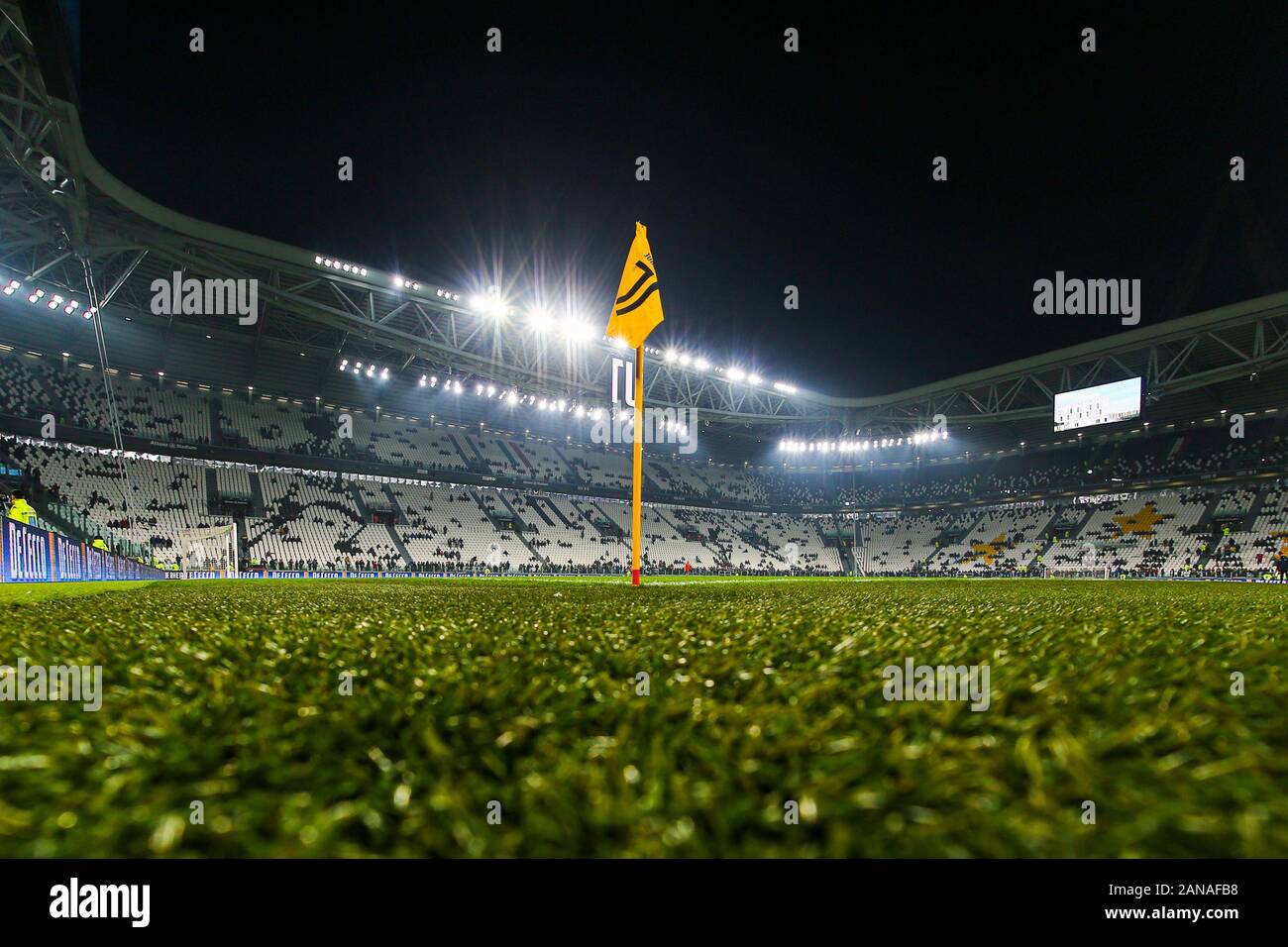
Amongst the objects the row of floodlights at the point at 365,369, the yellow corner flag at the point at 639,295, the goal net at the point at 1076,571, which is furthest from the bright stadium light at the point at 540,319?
the goal net at the point at 1076,571

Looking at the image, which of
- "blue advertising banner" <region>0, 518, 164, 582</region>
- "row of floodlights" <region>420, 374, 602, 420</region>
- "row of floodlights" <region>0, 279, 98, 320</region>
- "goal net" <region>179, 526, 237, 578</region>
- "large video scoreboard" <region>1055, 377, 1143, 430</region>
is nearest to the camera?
"blue advertising banner" <region>0, 518, 164, 582</region>

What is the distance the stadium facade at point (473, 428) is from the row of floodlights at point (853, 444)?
293 millimetres

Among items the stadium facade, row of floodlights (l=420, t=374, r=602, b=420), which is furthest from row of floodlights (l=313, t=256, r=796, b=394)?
row of floodlights (l=420, t=374, r=602, b=420)

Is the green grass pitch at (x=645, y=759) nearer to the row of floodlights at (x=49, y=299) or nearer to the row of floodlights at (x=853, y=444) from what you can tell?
the row of floodlights at (x=49, y=299)

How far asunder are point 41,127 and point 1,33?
289 cm

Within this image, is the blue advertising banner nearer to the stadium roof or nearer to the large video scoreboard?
the stadium roof

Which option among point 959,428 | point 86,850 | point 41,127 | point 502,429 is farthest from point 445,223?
point 959,428

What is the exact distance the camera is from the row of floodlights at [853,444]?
130ft

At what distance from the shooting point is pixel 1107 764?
0.64m

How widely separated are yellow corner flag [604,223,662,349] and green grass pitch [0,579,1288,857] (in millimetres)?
7171

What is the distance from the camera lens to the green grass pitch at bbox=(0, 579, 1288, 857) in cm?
51

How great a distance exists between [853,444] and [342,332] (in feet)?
104

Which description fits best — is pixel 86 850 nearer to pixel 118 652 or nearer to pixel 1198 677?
pixel 118 652
